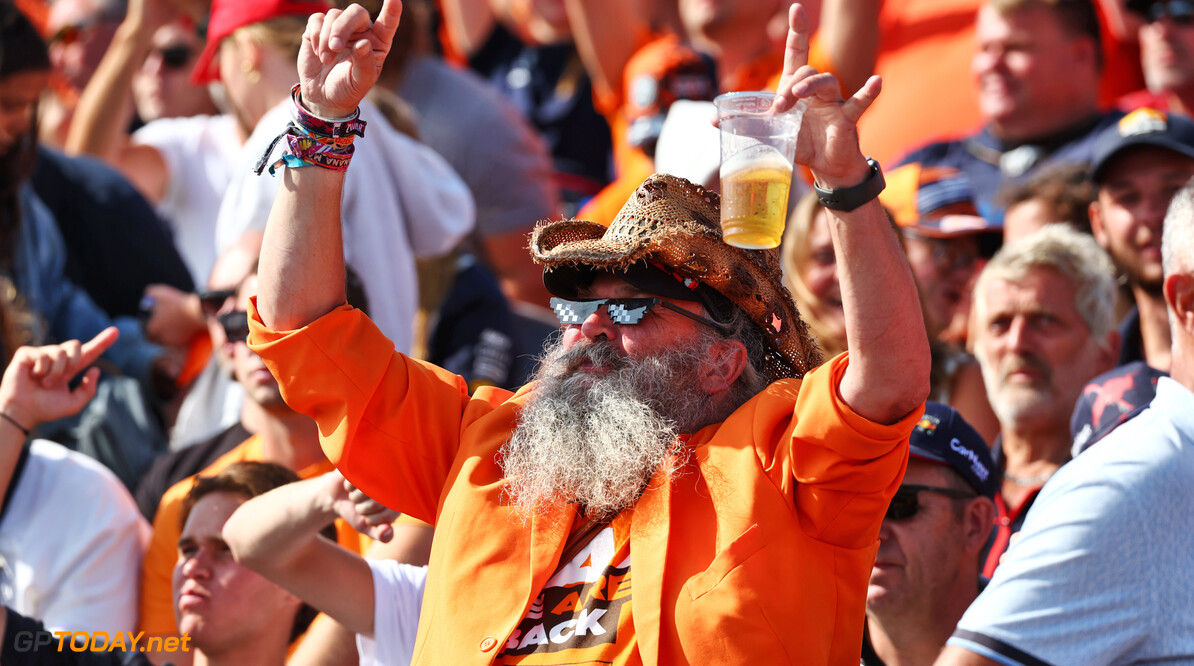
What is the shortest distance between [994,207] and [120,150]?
4376 mm

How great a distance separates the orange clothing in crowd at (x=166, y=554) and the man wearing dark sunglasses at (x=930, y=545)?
1.59m

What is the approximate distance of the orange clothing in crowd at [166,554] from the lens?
14.0 ft

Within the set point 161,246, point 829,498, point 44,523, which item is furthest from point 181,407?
point 829,498

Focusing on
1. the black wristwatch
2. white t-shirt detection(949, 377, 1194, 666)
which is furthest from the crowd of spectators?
the black wristwatch

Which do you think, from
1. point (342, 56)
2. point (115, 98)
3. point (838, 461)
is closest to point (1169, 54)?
point (838, 461)

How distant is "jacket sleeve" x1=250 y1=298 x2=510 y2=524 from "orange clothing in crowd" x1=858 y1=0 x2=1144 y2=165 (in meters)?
4.20

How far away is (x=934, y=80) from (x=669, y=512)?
4.74 metres

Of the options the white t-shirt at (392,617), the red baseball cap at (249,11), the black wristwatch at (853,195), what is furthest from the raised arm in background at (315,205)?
the red baseball cap at (249,11)

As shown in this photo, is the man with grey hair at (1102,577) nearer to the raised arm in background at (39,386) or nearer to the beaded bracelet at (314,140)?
the beaded bracelet at (314,140)

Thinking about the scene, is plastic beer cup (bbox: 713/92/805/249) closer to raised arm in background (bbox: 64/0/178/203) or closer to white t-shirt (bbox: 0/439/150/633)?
white t-shirt (bbox: 0/439/150/633)

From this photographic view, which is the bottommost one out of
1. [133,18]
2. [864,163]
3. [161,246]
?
[161,246]

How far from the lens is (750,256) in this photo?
3.46 metres

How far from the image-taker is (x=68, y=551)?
14.3 ft

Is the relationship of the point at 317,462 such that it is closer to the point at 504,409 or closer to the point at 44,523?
the point at 44,523
